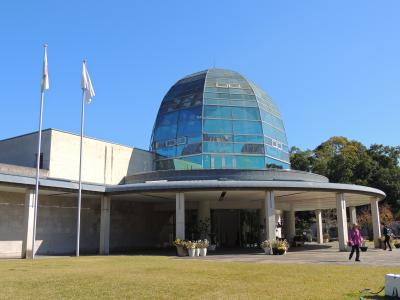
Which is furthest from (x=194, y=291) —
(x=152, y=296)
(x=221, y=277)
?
(x=221, y=277)

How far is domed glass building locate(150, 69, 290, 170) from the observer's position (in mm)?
36500

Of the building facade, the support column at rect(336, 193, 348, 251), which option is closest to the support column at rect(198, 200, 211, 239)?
the building facade

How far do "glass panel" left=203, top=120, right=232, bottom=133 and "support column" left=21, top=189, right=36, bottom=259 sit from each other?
15.8 metres

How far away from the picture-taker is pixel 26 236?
2475 cm

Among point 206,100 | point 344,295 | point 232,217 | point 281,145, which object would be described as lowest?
point 344,295

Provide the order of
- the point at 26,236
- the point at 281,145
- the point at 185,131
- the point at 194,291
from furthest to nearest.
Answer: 1. the point at 281,145
2. the point at 185,131
3. the point at 26,236
4. the point at 194,291

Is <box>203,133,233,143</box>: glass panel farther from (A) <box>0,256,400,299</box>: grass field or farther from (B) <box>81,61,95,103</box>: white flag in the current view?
(A) <box>0,256,400,299</box>: grass field

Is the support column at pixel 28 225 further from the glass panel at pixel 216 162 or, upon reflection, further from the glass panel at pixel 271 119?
the glass panel at pixel 271 119

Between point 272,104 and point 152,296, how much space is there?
34714 mm

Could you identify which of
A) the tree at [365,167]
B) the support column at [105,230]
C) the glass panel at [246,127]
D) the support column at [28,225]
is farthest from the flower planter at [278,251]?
the tree at [365,167]

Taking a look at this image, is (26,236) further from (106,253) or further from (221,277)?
(221,277)

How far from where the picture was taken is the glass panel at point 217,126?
37.0 metres

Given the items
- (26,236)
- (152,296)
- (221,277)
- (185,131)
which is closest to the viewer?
(152,296)

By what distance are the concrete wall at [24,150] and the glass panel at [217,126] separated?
41.2ft
